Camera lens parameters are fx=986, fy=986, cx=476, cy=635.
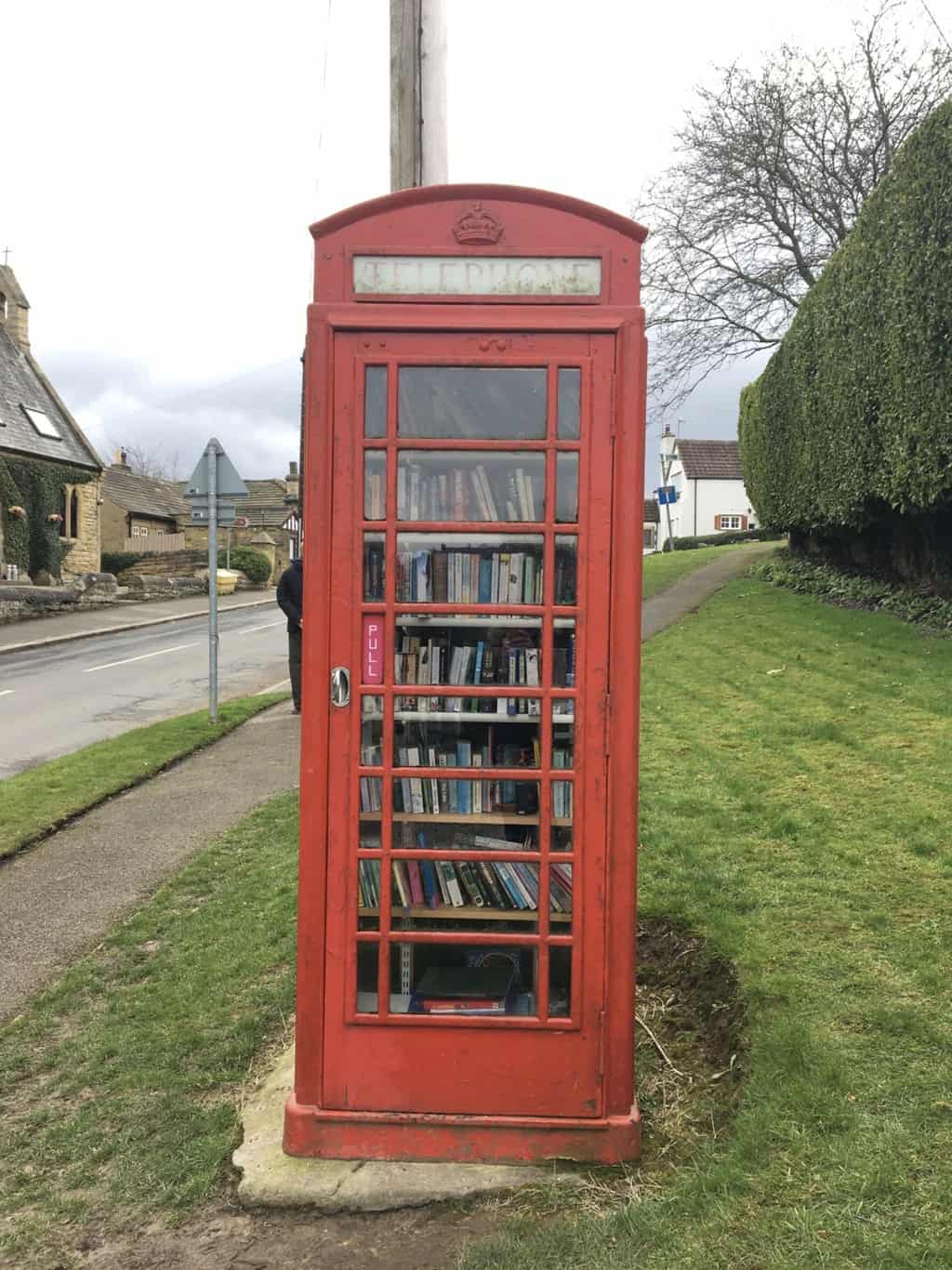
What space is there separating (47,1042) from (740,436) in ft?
70.8

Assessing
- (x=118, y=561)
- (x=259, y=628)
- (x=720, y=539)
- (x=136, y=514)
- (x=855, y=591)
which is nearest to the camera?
(x=855, y=591)

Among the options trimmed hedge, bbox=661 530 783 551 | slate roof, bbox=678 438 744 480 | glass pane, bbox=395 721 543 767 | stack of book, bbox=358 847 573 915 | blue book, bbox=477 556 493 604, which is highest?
slate roof, bbox=678 438 744 480

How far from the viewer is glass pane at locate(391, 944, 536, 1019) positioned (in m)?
3.19

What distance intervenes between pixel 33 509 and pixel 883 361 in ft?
83.7

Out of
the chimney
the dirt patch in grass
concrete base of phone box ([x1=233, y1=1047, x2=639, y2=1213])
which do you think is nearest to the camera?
the dirt patch in grass

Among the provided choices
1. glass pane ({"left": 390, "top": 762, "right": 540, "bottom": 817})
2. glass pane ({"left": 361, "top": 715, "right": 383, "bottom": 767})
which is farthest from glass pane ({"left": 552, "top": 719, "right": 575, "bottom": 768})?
glass pane ({"left": 361, "top": 715, "right": 383, "bottom": 767})

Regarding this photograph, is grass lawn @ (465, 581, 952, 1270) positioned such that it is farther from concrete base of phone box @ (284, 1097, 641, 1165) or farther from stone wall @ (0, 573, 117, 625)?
stone wall @ (0, 573, 117, 625)

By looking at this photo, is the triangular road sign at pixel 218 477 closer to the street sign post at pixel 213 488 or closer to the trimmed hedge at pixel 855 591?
the street sign post at pixel 213 488

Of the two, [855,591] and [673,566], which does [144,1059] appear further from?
[673,566]

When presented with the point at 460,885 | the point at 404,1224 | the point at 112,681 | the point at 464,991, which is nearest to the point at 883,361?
the point at 460,885

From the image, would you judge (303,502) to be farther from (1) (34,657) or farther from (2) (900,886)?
(1) (34,657)

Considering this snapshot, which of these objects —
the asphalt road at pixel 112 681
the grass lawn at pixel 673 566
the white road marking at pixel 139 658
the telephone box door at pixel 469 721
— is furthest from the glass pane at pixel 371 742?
the grass lawn at pixel 673 566

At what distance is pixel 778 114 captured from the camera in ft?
66.9

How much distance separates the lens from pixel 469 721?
3.18 m
